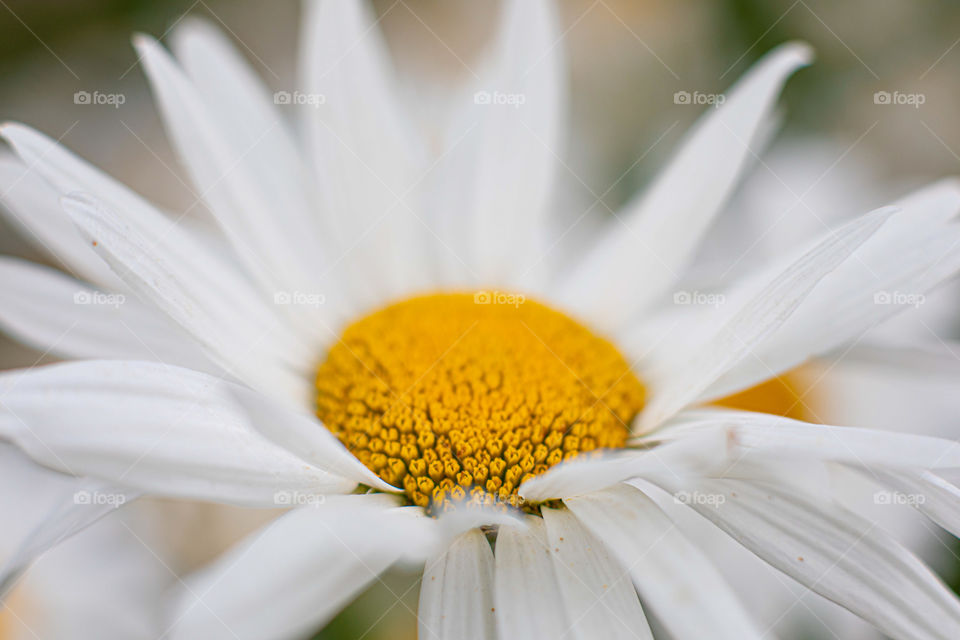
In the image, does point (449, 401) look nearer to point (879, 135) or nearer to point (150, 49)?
point (150, 49)

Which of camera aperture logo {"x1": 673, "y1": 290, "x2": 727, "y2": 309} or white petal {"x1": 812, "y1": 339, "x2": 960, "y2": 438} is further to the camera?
white petal {"x1": 812, "y1": 339, "x2": 960, "y2": 438}

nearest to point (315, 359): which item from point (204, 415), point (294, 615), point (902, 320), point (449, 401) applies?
point (449, 401)

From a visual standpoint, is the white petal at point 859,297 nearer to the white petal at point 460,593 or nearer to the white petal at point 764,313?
the white petal at point 764,313

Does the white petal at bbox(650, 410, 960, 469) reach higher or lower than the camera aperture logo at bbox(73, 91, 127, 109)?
lower

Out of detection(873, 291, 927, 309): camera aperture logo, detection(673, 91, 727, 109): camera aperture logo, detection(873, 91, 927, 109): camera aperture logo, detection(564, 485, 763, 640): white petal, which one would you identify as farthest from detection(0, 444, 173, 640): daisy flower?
detection(873, 91, 927, 109): camera aperture logo

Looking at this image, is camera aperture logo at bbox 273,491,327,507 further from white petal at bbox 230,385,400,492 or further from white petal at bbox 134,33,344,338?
white petal at bbox 134,33,344,338

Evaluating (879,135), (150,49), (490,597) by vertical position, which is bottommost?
(490,597)

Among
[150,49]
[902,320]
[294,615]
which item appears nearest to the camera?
[294,615]
